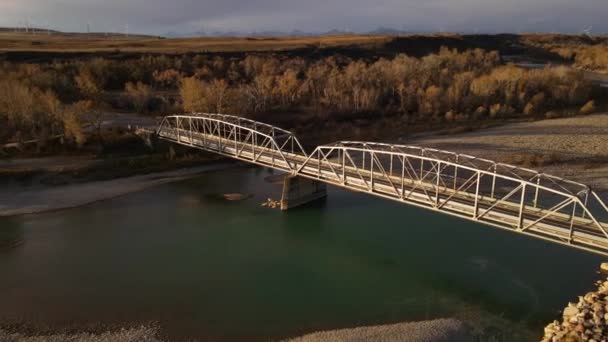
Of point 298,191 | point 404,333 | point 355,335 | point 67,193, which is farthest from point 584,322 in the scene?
point 67,193

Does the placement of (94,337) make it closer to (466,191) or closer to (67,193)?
(67,193)

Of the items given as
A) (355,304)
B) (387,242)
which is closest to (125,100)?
(387,242)

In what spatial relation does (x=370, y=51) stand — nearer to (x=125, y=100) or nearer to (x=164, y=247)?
(x=125, y=100)

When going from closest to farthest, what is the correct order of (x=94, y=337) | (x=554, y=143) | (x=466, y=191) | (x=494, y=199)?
(x=94, y=337) → (x=494, y=199) → (x=466, y=191) → (x=554, y=143)

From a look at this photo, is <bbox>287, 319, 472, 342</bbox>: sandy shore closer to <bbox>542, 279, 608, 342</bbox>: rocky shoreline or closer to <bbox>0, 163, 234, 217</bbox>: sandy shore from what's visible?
<bbox>542, 279, 608, 342</bbox>: rocky shoreline

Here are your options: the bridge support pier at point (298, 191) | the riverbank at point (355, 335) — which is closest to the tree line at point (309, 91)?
the bridge support pier at point (298, 191)

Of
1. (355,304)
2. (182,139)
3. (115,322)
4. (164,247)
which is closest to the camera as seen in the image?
(115,322)
